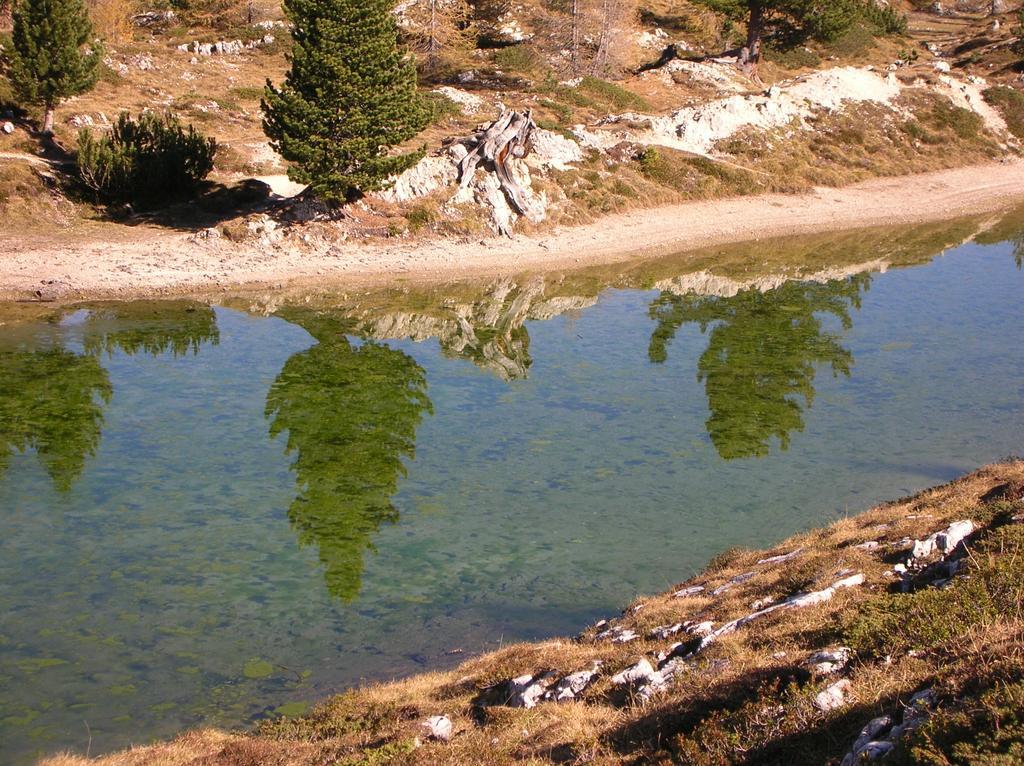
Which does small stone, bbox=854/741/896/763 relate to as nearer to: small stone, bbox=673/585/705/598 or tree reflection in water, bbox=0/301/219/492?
small stone, bbox=673/585/705/598

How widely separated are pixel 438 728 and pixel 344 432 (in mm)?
13134

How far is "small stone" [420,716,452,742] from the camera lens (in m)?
11.5

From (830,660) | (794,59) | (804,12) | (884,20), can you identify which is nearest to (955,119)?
(804,12)

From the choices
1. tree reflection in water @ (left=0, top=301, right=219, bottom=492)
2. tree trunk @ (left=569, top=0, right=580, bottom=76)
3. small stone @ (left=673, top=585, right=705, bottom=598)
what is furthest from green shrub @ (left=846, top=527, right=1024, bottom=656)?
tree trunk @ (left=569, top=0, right=580, bottom=76)

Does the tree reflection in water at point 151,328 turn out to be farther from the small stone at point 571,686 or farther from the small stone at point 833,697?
the small stone at point 833,697

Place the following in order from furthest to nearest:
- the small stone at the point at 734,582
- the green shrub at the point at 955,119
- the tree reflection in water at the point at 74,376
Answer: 1. the green shrub at the point at 955,119
2. the tree reflection in water at the point at 74,376
3. the small stone at the point at 734,582

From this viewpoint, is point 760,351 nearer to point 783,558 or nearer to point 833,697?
point 783,558

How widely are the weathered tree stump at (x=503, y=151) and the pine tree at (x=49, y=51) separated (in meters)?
15.5

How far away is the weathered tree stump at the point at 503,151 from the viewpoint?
4238cm

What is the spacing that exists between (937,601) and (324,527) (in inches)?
454

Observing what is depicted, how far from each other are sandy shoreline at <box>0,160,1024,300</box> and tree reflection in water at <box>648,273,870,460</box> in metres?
6.62

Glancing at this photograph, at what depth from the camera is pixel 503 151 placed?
43.2 metres

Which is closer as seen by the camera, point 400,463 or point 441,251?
point 400,463

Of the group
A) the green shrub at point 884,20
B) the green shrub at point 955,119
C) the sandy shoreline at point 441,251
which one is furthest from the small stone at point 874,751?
the green shrub at point 884,20
